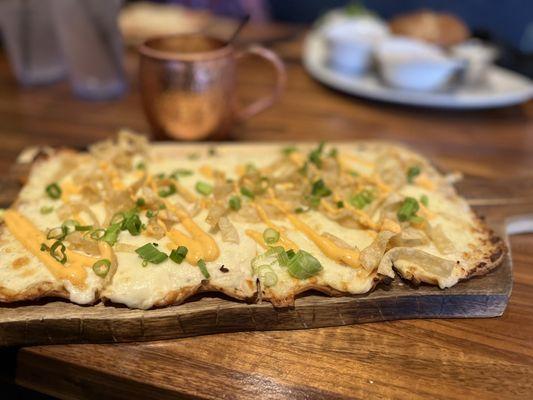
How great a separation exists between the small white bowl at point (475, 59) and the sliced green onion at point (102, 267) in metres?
2.38

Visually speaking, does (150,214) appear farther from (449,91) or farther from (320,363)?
(449,91)

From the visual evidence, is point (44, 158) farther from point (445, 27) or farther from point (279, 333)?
point (445, 27)

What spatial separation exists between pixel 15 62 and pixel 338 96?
73.0 inches

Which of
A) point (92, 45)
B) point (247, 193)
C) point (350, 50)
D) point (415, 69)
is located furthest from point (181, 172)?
point (350, 50)

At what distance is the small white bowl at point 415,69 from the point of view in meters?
2.79

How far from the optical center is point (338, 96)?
305cm

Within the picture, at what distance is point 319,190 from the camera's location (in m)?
1.69

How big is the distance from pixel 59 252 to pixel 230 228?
1.53 ft

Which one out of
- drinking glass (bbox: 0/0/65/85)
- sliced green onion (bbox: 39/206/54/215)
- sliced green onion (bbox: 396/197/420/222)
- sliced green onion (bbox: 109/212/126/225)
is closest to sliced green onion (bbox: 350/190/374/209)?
sliced green onion (bbox: 396/197/420/222)

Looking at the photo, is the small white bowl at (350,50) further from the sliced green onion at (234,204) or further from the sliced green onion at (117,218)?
the sliced green onion at (117,218)

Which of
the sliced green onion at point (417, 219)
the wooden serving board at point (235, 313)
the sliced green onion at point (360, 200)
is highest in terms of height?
the sliced green onion at point (417, 219)

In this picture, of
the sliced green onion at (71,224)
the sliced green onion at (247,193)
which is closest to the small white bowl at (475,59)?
the sliced green onion at (247,193)

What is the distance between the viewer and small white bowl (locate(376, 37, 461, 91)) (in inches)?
110

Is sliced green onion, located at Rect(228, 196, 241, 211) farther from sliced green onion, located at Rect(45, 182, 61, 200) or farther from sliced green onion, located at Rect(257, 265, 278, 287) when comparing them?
sliced green onion, located at Rect(45, 182, 61, 200)
